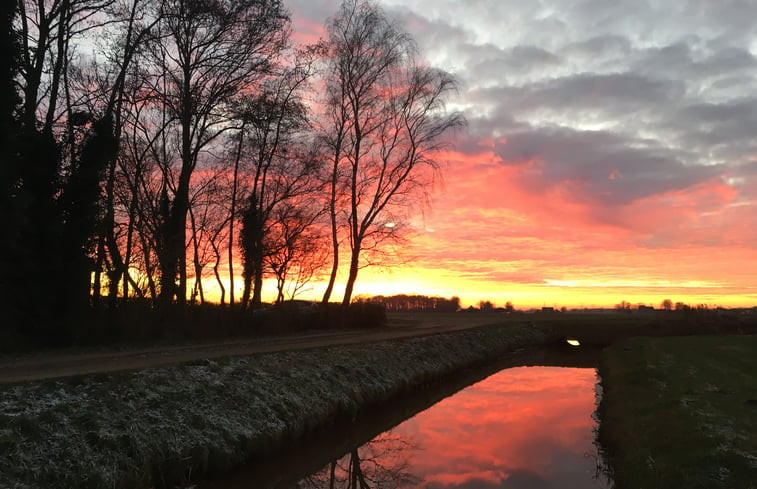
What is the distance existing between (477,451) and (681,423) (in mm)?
5400

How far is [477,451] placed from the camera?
15422 mm

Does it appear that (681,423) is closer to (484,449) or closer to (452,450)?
(484,449)

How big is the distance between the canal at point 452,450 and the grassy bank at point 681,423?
3.16 ft

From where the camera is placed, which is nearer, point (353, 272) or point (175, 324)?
point (175, 324)

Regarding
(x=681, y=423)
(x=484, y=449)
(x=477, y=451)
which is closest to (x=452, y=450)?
(x=477, y=451)

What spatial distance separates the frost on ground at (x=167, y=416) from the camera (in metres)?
9.30

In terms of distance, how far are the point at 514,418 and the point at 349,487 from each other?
9.53 meters

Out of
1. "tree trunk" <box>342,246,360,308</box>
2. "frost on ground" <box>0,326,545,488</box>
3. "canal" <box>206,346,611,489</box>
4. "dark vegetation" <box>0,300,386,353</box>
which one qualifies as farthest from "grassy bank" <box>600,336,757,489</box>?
"tree trunk" <box>342,246,360,308</box>

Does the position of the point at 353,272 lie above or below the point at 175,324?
above

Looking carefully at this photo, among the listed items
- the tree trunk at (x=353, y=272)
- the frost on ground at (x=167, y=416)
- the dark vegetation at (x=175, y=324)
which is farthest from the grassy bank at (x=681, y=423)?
the tree trunk at (x=353, y=272)

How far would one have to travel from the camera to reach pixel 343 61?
130 ft

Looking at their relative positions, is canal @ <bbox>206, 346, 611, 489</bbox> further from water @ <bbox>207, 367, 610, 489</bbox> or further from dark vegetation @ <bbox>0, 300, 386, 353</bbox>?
dark vegetation @ <bbox>0, 300, 386, 353</bbox>

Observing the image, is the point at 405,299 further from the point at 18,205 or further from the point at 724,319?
the point at 18,205

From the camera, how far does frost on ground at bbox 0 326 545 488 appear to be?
9305mm
